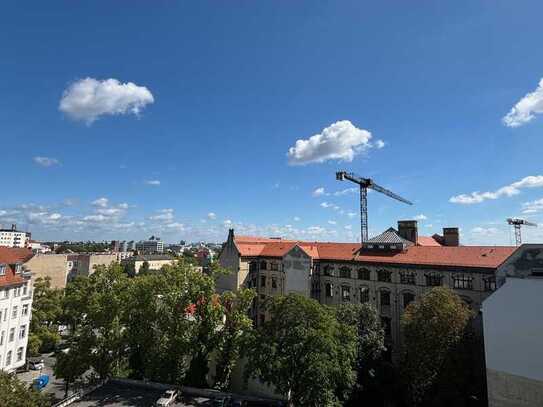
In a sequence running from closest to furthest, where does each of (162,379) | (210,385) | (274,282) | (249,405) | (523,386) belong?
(523,386)
(249,405)
(162,379)
(210,385)
(274,282)

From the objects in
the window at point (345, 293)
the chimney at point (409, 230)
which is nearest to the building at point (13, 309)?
the window at point (345, 293)

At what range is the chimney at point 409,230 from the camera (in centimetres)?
5228

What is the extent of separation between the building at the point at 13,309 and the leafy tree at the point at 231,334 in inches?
970

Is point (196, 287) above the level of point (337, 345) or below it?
above

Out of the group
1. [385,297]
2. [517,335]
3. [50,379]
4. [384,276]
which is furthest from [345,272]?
[50,379]

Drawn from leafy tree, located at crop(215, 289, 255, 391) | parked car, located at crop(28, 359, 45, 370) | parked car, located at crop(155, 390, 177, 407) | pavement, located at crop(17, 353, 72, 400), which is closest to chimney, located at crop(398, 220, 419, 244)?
leafy tree, located at crop(215, 289, 255, 391)

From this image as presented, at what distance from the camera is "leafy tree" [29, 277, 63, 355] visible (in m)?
46.8

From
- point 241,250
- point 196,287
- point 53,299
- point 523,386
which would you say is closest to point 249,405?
point 196,287

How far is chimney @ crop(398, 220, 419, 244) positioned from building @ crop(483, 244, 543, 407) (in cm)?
2264

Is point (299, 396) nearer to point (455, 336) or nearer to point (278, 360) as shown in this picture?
point (278, 360)

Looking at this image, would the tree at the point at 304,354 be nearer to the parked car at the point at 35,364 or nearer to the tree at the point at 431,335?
the tree at the point at 431,335

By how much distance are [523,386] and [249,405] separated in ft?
72.6

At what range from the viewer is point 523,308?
2720 centimetres

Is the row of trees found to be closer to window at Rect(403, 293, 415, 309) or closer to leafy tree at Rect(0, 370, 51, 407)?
window at Rect(403, 293, 415, 309)
